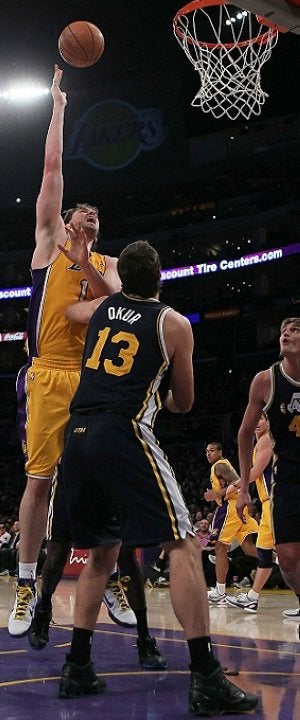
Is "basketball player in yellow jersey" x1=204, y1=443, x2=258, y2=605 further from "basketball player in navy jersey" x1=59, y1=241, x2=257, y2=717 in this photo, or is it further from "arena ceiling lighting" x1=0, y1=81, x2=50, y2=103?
"arena ceiling lighting" x1=0, y1=81, x2=50, y2=103

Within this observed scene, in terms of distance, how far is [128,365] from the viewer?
3693mm

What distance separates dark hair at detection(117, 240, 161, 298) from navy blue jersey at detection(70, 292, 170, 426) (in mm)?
86

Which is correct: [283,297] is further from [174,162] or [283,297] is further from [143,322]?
[143,322]

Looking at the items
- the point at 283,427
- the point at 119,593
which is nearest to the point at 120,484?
the point at 119,593

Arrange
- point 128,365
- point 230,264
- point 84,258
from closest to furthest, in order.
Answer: point 128,365 < point 84,258 < point 230,264

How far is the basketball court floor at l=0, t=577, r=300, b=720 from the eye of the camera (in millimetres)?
3418

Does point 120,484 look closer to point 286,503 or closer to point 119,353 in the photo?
point 119,353

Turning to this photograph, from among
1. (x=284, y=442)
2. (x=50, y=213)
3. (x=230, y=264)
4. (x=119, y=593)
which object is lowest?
(x=119, y=593)

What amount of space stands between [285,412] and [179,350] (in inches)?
69.2

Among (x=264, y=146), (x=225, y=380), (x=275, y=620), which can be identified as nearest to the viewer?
(x=275, y=620)

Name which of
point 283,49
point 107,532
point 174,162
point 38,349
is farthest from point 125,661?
point 174,162

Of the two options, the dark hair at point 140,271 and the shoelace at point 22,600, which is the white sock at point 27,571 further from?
the dark hair at point 140,271

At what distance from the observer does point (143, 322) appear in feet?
12.2

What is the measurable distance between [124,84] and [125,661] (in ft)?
101
